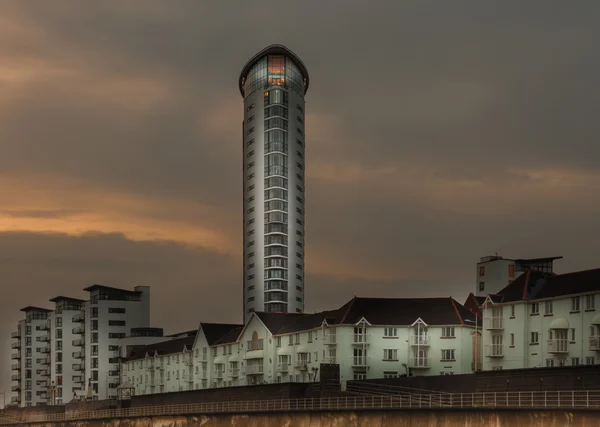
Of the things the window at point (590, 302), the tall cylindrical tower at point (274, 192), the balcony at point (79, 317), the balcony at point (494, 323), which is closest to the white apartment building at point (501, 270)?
the tall cylindrical tower at point (274, 192)

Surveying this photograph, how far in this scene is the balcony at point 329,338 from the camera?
105875 millimetres

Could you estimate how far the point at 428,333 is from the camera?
4104 inches

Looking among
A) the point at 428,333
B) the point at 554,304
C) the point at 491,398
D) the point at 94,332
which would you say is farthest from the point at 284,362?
the point at 94,332

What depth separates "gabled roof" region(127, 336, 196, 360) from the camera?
476ft

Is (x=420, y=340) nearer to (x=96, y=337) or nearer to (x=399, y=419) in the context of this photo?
(x=399, y=419)

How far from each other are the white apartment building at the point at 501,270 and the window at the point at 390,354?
40.3 metres

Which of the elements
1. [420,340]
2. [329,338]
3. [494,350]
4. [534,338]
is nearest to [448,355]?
[420,340]

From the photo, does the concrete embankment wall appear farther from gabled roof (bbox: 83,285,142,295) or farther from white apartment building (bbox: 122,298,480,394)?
gabled roof (bbox: 83,285,142,295)

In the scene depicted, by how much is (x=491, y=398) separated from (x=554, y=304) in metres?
20.9

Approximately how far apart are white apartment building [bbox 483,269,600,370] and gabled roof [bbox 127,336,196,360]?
5926cm

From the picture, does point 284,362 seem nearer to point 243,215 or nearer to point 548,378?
point 548,378

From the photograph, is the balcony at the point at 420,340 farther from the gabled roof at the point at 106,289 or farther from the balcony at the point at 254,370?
the gabled roof at the point at 106,289

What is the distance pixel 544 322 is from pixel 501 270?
58.7 meters

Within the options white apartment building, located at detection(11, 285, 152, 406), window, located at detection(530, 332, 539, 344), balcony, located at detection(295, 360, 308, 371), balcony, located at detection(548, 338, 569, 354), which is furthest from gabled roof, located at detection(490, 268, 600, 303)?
white apartment building, located at detection(11, 285, 152, 406)
